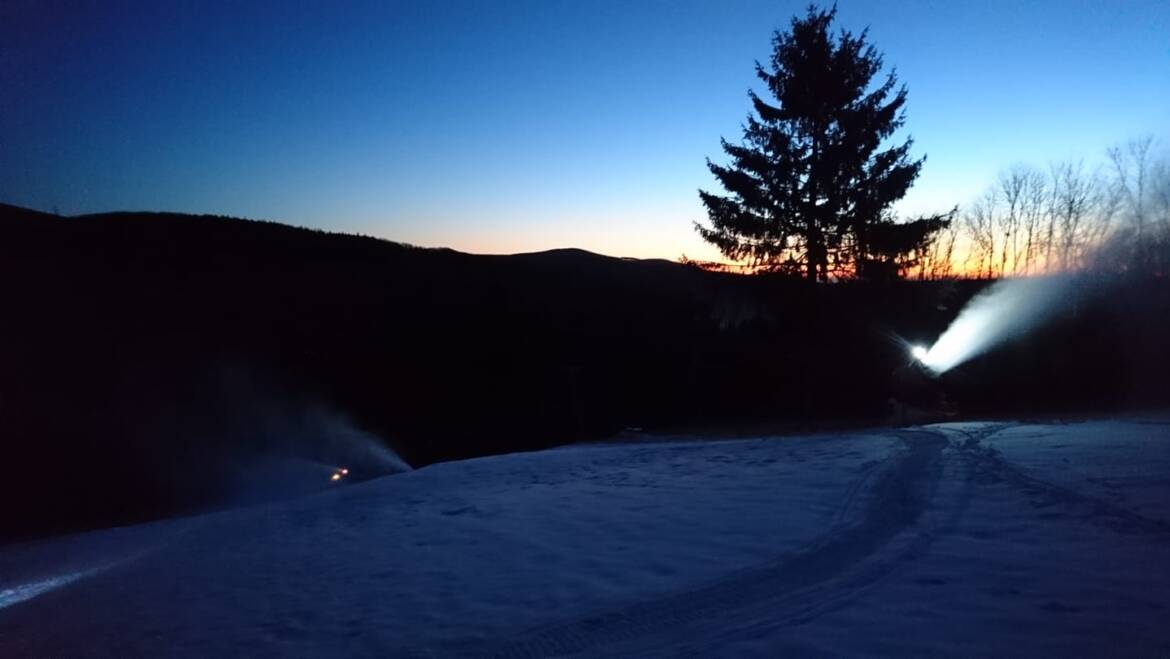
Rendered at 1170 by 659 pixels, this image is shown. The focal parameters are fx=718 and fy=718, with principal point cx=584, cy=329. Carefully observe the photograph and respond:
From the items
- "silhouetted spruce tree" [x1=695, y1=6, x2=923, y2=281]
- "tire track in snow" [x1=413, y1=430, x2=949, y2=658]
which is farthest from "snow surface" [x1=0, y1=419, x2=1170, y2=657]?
"silhouetted spruce tree" [x1=695, y1=6, x2=923, y2=281]

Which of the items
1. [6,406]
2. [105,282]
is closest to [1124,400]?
[6,406]

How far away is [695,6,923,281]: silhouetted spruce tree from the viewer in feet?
80.6

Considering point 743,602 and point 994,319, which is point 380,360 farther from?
point 743,602

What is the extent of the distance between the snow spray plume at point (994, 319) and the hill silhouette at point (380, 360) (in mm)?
600

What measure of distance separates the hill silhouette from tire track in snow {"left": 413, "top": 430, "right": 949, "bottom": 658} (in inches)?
740

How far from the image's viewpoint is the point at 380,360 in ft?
117

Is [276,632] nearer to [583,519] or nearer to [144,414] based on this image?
[583,519]

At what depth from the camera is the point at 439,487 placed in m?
13.1

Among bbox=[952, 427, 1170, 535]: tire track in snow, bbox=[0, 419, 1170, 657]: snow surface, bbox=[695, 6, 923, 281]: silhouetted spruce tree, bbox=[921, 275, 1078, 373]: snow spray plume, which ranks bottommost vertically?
bbox=[0, 419, 1170, 657]: snow surface

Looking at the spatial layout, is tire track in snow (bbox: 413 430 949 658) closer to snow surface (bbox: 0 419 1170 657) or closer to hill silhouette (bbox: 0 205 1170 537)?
snow surface (bbox: 0 419 1170 657)

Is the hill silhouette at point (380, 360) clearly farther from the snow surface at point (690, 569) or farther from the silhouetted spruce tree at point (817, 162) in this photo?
the snow surface at point (690, 569)

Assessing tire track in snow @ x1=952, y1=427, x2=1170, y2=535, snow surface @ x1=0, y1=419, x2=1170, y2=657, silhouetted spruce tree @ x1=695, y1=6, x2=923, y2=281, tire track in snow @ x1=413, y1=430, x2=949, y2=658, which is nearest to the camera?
snow surface @ x1=0, y1=419, x2=1170, y2=657

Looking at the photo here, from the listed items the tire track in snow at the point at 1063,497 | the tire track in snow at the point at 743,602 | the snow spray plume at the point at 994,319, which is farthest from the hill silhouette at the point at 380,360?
the tire track in snow at the point at 743,602

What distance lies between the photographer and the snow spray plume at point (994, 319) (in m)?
25.9
